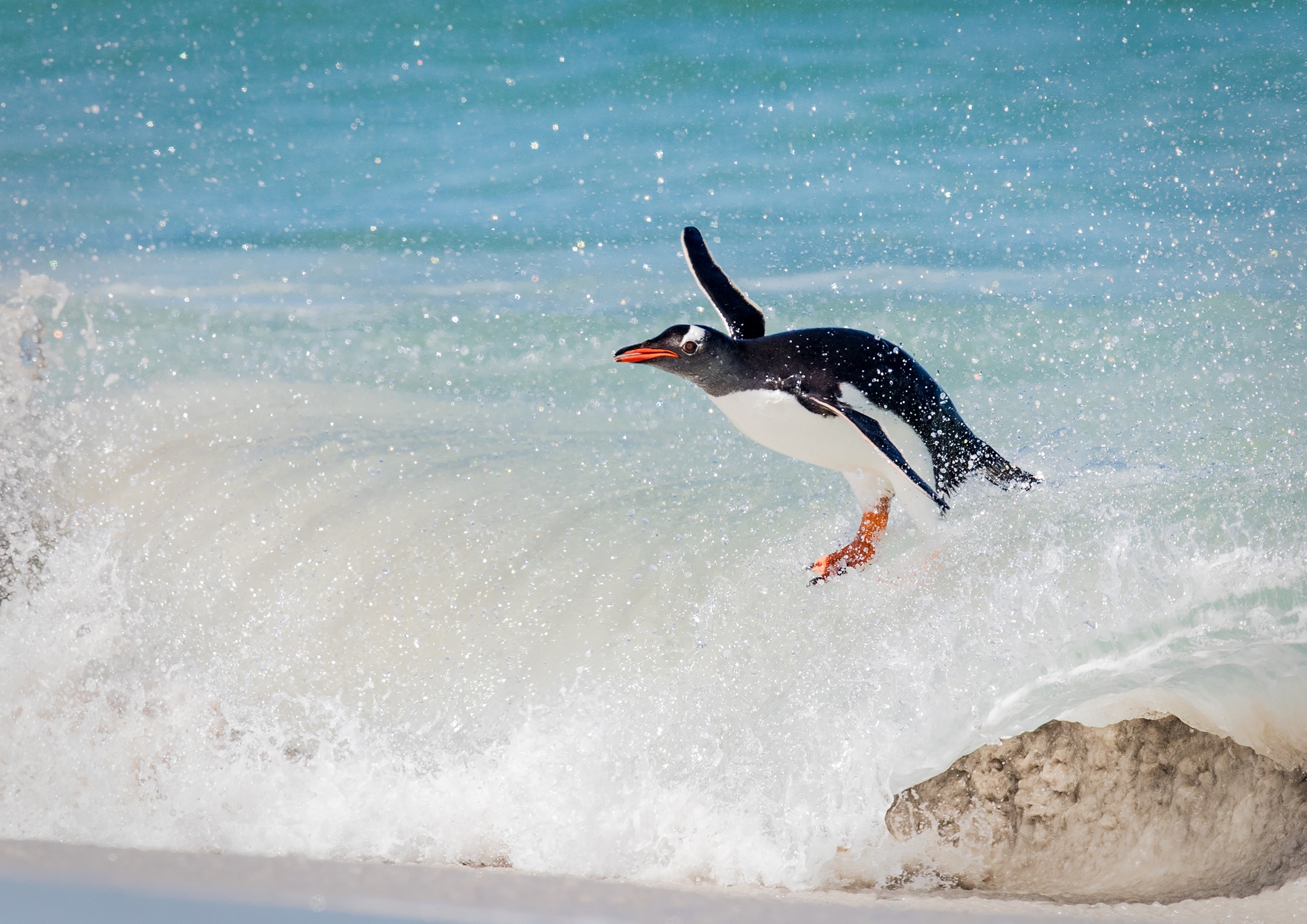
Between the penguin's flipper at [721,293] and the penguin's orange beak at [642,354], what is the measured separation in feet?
0.55

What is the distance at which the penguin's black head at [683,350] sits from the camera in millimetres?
1184

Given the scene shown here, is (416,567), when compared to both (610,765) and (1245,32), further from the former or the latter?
(1245,32)

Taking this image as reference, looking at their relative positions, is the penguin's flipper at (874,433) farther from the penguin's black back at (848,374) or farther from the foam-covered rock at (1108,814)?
the foam-covered rock at (1108,814)

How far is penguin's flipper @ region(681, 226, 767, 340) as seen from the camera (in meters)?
1.31

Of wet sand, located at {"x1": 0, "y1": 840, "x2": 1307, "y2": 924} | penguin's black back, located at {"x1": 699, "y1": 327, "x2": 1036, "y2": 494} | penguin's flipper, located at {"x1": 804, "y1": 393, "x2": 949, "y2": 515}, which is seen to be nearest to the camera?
wet sand, located at {"x1": 0, "y1": 840, "x2": 1307, "y2": 924}

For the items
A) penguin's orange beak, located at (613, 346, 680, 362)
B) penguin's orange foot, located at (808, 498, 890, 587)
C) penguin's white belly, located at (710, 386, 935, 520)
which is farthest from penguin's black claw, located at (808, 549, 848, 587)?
penguin's orange beak, located at (613, 346, 680, 362)

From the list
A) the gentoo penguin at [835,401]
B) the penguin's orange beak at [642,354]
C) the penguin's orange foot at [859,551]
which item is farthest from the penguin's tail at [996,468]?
the penguin's orange beak at [642,354]

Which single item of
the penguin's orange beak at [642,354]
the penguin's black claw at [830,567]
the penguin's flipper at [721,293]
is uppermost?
the penguin's flipper at [721,293]

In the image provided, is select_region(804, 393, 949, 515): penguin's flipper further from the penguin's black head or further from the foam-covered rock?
the foam-covered rock

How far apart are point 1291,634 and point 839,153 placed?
55.8 inches

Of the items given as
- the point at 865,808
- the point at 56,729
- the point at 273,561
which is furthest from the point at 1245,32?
the point at 56,729

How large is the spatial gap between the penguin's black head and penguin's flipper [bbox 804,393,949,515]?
5.7 inches

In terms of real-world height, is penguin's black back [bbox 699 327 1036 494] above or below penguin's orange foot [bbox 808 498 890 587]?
above

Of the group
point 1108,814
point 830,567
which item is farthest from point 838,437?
point 1108,814
